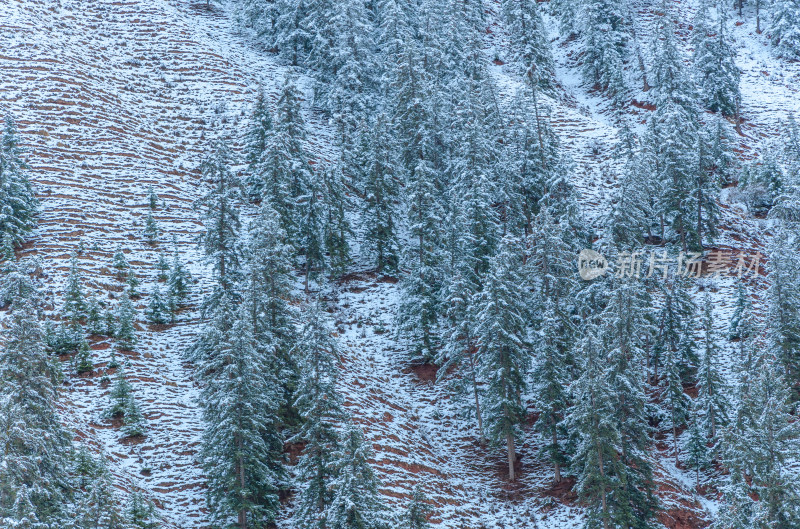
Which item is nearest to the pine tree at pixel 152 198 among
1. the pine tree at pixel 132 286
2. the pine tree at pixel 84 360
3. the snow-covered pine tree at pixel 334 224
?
the pine tree at pixel 132 286

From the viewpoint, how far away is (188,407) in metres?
36.4

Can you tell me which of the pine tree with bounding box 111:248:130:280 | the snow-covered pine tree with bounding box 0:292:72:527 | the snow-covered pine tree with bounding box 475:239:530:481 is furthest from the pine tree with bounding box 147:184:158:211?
the snow-covered pine tree with bounding box 475:239:530:481

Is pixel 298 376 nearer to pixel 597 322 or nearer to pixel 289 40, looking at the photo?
pixel 597 322

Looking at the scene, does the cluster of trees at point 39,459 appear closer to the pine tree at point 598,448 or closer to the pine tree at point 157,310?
the pine tree at point 157,310

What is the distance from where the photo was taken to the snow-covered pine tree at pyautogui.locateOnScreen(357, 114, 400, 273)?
49.5 meters

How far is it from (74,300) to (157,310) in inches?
179

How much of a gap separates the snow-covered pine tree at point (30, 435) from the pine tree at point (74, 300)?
34.5 ft

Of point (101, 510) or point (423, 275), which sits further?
point (423, 275)

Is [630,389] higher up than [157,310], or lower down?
higher up

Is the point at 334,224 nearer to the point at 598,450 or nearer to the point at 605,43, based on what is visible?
the point at 598,450

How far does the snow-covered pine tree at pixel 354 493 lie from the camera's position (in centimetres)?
2711

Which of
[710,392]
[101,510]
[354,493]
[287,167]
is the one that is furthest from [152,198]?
[710,392]

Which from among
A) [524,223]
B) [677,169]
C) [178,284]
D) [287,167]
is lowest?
[178,284]

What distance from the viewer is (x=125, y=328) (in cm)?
3909
